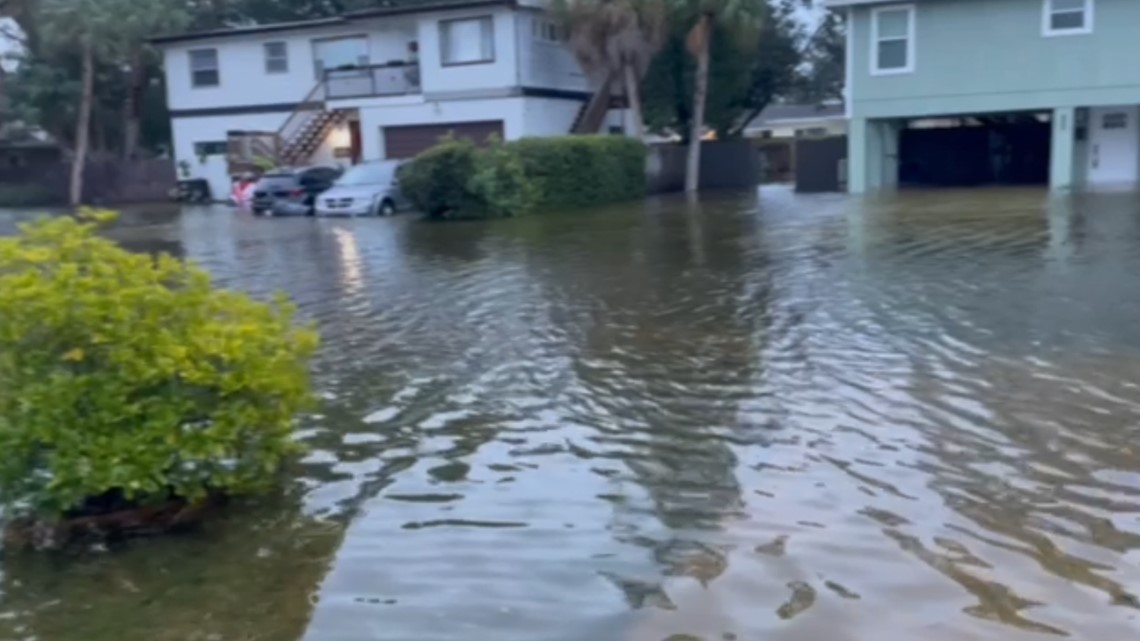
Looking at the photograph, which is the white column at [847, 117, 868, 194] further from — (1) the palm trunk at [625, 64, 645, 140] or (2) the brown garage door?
(2) the brown garage door

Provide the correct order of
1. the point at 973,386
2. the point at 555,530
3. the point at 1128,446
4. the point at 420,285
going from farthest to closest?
1. the point at 420,285
2. the point at 973,386
3. the point at 1128,446
4. the point at 555,530

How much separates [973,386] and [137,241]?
20451mm

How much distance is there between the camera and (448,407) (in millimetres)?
8797

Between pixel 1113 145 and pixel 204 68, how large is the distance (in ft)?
92.7

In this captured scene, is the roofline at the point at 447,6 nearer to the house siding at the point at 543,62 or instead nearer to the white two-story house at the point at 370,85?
the white two-story house at the point at 370,85

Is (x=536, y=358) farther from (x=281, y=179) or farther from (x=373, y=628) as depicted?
(x=281, y=179)

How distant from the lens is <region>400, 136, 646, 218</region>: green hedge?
88.6 ft

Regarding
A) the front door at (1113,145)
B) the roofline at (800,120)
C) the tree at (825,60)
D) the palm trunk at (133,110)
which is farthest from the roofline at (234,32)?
the roofline at (800,120)

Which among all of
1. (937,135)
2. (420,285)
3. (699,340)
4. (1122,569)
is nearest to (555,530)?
(1122,569)

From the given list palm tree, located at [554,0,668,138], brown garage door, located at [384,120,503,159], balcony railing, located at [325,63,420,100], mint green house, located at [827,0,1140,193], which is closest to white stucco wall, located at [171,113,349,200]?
balcony railing, located at [325,63,420,100]

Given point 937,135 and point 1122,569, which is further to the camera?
point 937,135

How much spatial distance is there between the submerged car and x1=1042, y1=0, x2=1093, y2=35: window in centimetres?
1529

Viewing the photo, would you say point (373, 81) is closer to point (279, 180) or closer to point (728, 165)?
point (279, 180)

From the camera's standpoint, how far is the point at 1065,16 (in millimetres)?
27922
